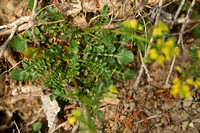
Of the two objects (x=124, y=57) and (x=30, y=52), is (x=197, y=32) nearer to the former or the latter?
(x=124, y=57)

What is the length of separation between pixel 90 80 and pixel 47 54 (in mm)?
730

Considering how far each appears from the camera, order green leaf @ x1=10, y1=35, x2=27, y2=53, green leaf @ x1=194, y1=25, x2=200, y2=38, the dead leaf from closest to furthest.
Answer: green leaf @ x1=10, y1=35, x2=27, y2=53
the dead leaf
green leaf @ x1=194, y1=25, x2=200, y2=38

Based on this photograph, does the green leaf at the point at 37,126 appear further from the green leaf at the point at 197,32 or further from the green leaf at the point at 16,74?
the green leaf at the point at 197,32

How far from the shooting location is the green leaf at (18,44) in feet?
8.89

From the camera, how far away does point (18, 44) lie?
2.71m

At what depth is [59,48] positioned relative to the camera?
9.11 feet

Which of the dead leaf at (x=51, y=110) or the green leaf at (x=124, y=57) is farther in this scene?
the dead leaf at (x=51, y=110)

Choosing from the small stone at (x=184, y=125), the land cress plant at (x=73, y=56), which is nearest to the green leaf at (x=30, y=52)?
the land cress plant at (x=73, y=56)

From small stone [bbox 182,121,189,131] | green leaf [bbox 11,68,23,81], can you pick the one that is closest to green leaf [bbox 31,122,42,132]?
green leaf [bbox 11,68,23,81]

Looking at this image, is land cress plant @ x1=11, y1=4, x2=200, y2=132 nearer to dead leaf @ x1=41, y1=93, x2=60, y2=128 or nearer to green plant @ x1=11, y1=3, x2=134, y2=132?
green plant @ x1=11, y1=3, x2=134, y2=132

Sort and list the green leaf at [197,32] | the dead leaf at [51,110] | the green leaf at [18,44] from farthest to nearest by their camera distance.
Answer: the green leaf at [197,32] < the dead leaf at [51,110] < the green leaf at [18,44]

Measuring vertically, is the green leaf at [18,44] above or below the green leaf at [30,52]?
above

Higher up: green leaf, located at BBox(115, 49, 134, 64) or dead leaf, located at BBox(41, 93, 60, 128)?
green leaf, located at BBox(115, 49, 134, 64)

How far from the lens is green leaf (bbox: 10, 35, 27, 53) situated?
271 centimetres
